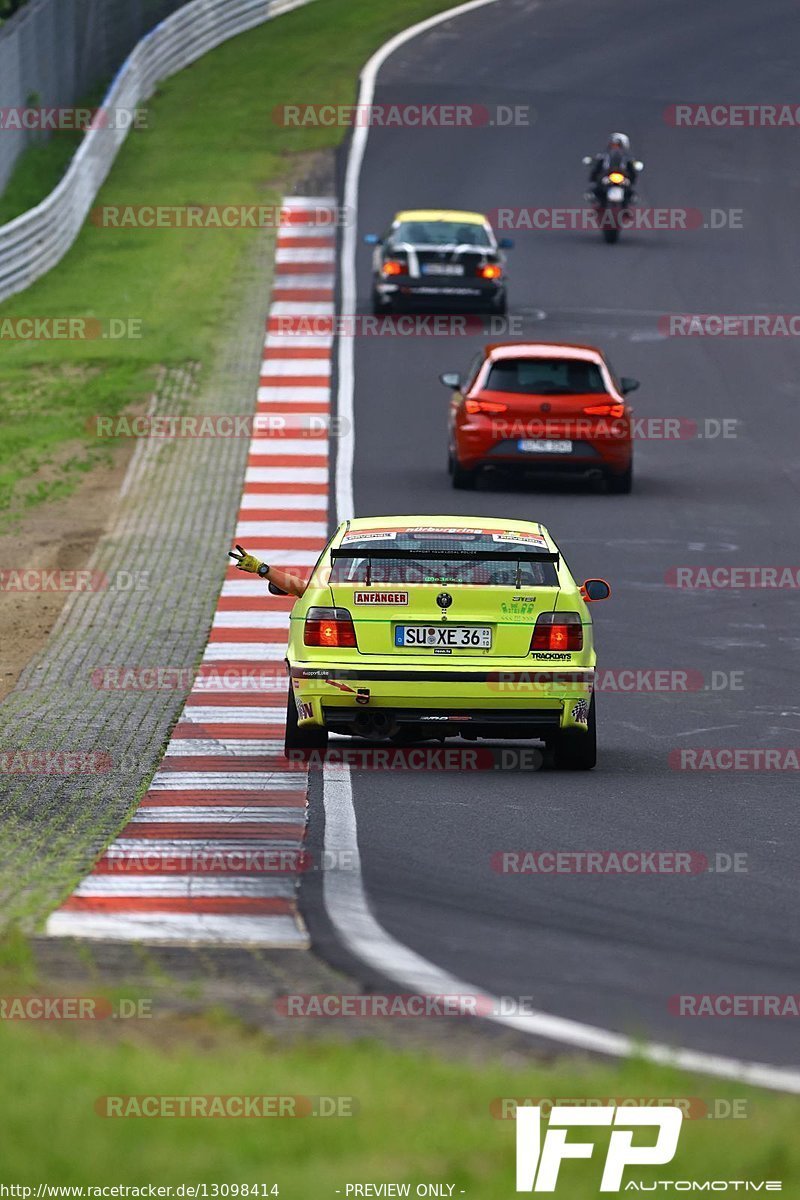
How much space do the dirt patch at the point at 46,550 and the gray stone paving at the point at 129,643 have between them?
0.16 metres

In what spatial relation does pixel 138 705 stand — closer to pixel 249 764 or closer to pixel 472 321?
pixel 249 764

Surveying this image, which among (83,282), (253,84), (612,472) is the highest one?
(253,84)

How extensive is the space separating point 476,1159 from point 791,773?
7.63 metres

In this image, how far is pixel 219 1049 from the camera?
256 inches

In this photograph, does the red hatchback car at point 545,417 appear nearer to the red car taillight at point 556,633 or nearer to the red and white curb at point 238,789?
the red and white curb at point 238,789

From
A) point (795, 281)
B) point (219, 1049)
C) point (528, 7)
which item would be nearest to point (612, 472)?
point (795, 281)

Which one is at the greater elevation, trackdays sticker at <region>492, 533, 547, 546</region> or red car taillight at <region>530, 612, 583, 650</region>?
trackdays sticker at <region>492, 533, 547, 546</region>

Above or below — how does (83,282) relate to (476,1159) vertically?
above

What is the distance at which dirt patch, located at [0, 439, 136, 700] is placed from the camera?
1812 cm
